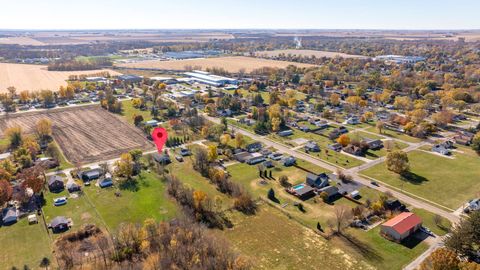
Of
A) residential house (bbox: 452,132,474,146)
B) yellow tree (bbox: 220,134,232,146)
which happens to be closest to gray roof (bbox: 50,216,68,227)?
yellow tree (bbox: 220,134,232,146)

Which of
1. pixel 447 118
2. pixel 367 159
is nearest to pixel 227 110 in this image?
pixel 367 159

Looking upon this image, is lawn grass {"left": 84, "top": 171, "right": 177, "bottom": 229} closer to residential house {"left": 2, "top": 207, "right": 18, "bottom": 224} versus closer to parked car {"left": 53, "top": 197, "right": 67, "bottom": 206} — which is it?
parked car {"left": 53, "top": 197, "right": 67, "bottom": 206}

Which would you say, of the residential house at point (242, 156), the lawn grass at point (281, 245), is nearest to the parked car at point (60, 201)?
the lawn grass at point (281, 245)

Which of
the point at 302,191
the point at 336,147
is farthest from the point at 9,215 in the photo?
the point at 336,147

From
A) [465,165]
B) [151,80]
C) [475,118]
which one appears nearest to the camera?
[465,165]

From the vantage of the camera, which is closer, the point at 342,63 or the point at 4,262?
the point at 4,262

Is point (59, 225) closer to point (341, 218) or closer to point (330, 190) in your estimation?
point (341, 218)

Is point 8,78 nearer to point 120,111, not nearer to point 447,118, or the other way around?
point 120,111

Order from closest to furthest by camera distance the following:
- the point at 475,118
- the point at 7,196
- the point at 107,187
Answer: the point at 7,196
the point at 107,187
the point at 475,118

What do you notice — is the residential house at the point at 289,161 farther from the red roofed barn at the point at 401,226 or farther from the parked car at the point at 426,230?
the parked car at the point at 426,230
